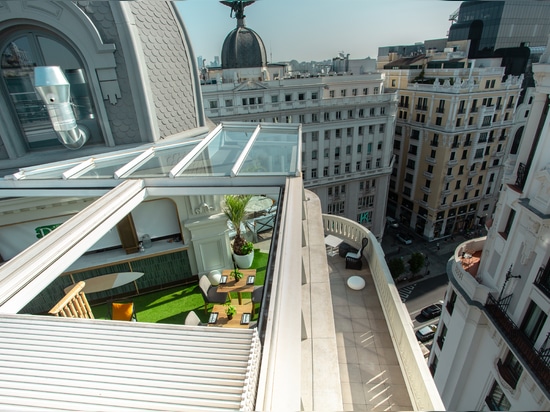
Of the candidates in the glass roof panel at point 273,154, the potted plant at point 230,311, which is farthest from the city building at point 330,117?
the potted plant at point 230,311

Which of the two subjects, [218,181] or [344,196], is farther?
[344,196]

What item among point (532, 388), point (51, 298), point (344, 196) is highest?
point (51, 298)

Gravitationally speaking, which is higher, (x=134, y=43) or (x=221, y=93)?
(x=134, y=43)

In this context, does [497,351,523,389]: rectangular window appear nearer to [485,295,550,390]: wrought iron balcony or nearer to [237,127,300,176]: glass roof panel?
[485,295,550,390]: wrought iron balcony

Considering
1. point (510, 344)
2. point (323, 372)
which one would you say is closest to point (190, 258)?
point (323, 372)

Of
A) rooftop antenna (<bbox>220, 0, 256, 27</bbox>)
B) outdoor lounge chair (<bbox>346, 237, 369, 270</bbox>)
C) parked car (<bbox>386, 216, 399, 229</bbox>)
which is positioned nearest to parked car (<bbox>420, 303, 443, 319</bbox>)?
parked car (<bbox>386, 216, 399, 229</bbox>)

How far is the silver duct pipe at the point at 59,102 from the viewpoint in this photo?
877 centimetres

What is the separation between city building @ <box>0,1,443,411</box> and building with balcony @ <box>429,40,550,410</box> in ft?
17.6

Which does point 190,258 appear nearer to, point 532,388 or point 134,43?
point 134,43

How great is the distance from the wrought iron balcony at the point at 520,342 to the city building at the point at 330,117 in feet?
89.6

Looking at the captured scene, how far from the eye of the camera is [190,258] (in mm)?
10859

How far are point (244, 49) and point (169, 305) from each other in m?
42.2

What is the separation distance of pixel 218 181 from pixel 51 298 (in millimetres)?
6872

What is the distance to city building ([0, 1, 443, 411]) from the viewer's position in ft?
8.23
